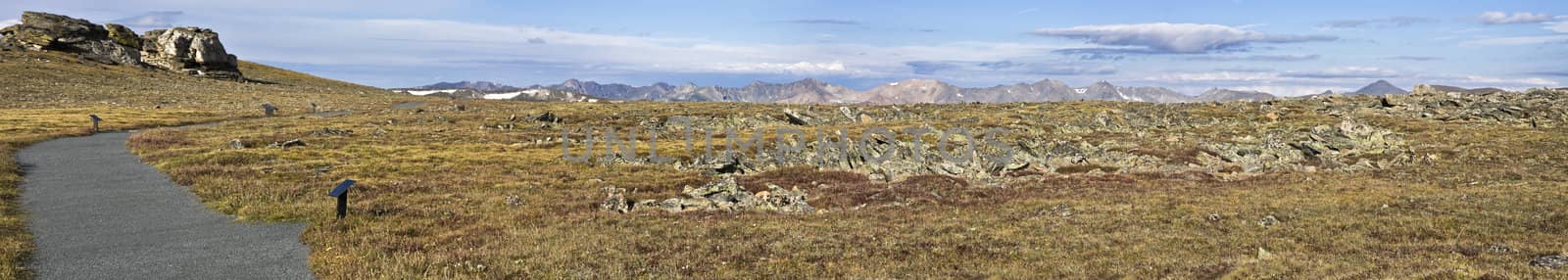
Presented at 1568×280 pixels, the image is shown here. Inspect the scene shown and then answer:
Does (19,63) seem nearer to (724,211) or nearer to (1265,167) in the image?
(724,211)

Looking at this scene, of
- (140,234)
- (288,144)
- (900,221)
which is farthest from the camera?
(288,144)

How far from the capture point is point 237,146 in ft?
162

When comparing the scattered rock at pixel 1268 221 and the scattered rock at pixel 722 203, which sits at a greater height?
the scattered rock at pixel 1268 221

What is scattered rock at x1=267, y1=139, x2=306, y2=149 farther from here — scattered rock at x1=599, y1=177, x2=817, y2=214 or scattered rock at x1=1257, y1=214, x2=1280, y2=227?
scattered rock at x1=1257, y1=214, x2=1280, y2=227

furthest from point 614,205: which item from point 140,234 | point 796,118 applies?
point 796,118

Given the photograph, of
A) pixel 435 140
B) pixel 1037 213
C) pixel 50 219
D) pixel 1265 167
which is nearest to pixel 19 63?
pixel 435 140

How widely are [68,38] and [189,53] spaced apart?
19.3m

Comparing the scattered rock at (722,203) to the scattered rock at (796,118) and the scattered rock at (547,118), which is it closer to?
the scattered rock at (547,118)

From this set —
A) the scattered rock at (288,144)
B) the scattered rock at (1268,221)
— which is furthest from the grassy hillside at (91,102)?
the scattered rock at (1268,221)

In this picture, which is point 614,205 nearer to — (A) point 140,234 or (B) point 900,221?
(B) point 900,221

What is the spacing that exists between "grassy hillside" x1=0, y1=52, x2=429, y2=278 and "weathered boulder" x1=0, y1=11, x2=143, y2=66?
20.9ft

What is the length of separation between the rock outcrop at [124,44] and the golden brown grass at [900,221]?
131469 mm

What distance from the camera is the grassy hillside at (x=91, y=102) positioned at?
3433 centimetres

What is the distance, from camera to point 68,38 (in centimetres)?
14812
